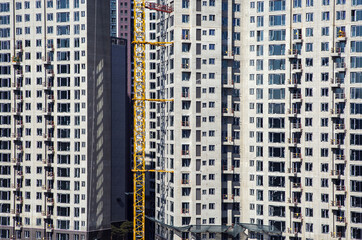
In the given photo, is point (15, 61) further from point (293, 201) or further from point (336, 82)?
point (336, 82)

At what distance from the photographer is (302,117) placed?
126938 millimetres

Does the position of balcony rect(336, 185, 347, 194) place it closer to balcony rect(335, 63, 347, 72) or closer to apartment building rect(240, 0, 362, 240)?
apartment building rect(240, 0, 362, 240)

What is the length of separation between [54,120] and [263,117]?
191ft

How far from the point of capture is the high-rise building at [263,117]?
123 m

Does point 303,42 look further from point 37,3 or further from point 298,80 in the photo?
point 37,3

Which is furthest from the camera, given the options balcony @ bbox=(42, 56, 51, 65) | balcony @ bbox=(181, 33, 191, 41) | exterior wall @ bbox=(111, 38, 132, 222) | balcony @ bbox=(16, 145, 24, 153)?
exterior wall @ bbox=(111, 38, 132, 222)

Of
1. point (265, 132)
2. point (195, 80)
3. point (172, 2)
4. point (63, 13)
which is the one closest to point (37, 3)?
point (63, 13)

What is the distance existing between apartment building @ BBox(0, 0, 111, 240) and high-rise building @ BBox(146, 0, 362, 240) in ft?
66.0

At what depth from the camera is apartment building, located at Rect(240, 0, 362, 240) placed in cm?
12219

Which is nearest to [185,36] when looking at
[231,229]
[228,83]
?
[228,83]

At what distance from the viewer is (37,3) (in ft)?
480

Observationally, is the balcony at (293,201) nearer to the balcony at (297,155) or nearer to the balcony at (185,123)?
the balcony at (297,155)

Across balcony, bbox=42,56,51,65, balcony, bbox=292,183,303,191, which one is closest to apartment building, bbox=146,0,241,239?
balcony, bbox=292,183,303,191

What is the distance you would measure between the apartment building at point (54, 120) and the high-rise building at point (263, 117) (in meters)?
20.1
